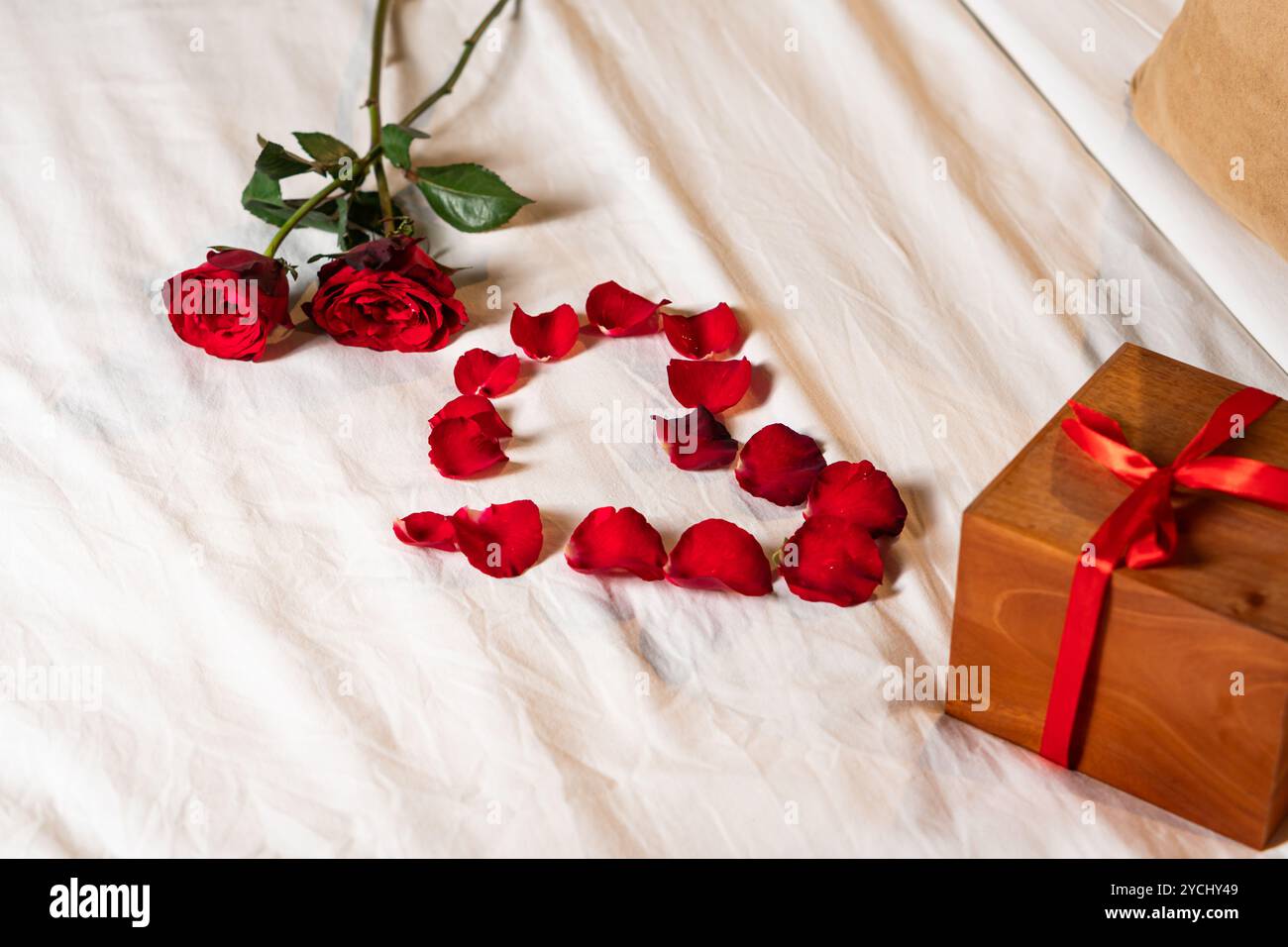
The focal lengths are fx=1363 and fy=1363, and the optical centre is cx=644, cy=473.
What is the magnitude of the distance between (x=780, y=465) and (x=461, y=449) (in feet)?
0.77

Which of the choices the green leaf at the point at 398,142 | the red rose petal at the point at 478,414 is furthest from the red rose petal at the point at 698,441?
the green leaf at the point at 398,142

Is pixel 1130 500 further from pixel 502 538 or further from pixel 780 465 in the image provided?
pixel 502 538

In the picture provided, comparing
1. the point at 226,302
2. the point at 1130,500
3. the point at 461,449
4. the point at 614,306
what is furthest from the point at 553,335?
the point at 1130,500

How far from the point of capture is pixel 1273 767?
726mm

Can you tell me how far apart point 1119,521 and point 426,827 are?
424 millimetres

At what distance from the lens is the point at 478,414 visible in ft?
3.40

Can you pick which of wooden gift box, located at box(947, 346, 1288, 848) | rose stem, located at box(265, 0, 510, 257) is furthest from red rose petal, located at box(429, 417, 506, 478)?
wooden gift box, located at box(947, 346, 1288, 848)

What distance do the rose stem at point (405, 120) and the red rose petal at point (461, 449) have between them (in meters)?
0.23

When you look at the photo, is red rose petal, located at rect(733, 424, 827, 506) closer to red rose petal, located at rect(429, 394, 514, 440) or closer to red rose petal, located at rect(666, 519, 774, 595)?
red rose petal, located at rect(666, 519, 774, 595)

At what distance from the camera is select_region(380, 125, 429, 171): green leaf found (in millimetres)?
1189

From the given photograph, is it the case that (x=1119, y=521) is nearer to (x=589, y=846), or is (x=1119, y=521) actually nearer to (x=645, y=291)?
(x=589, y=846)

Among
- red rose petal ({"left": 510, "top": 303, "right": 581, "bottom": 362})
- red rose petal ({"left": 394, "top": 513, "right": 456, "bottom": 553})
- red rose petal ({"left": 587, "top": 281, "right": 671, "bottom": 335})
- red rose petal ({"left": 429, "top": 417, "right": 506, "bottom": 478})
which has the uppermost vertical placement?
red rose petal ({"left": 587, "top": 281, "right": 671, "bottom": 335})

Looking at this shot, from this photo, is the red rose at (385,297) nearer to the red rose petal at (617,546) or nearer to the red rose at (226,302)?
the red rose at (226,302)

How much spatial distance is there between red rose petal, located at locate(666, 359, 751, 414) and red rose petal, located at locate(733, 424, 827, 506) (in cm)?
6
